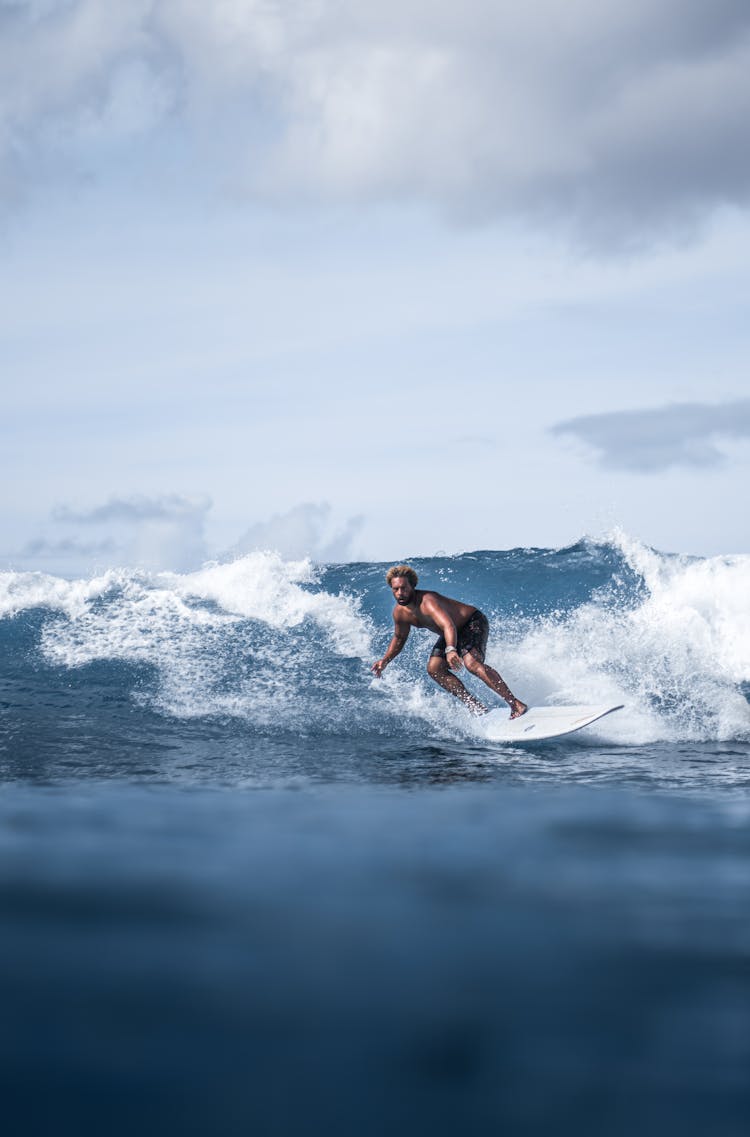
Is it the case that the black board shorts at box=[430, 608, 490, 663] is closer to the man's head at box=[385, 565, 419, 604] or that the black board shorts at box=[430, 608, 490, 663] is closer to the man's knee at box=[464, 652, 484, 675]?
the man's knee at box=[464, 652, 484, 675]

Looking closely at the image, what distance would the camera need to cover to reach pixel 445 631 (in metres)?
9.07

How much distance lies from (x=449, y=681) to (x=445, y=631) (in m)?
0.66

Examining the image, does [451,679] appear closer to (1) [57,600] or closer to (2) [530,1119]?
(2) [530,1119]

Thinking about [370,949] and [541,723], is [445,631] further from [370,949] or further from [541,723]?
[370,949]

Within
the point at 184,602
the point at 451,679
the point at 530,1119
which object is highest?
the point at 184,602

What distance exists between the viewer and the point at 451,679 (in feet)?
30.8

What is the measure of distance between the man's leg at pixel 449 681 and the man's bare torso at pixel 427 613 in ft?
1.16

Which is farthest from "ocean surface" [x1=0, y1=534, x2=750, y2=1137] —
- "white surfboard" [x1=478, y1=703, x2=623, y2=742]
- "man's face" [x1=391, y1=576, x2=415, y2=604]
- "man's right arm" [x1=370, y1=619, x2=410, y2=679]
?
"man's face" [x1=391, y1=576, x2=415, y2=604]

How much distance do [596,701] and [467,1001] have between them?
823cm

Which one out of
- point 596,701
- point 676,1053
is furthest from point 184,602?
point 676,1053

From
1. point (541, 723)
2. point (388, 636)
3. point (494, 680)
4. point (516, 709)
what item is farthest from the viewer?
point (388, 636)

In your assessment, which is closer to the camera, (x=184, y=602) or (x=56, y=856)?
(x=56, y=856)

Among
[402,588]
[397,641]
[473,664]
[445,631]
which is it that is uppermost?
[402,588]

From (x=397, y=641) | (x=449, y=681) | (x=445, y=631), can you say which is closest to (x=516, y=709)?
(x=449, y=681)
